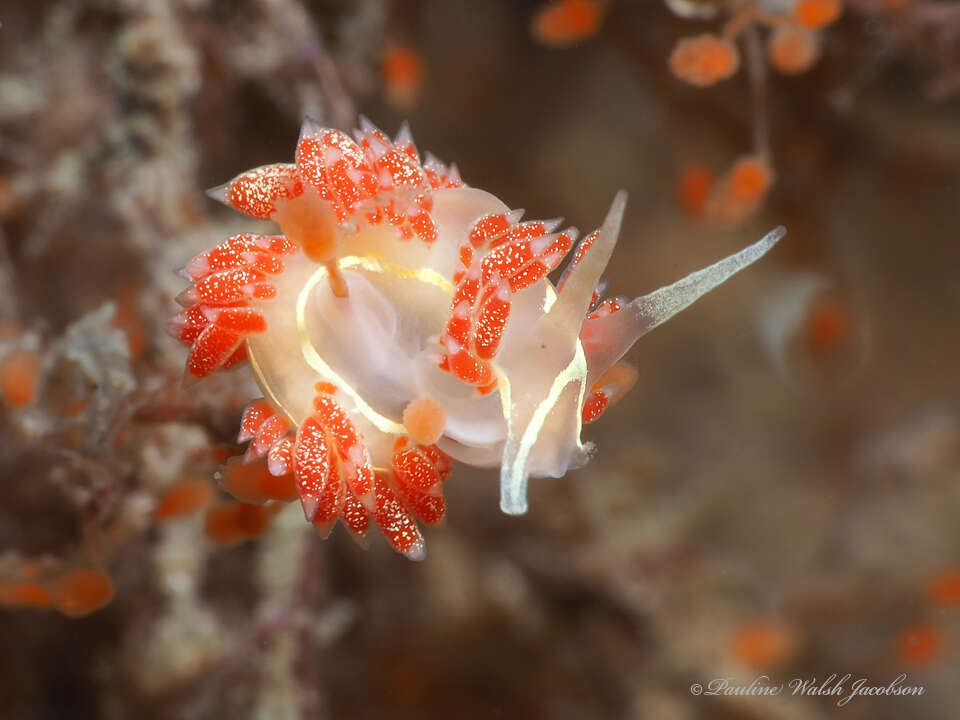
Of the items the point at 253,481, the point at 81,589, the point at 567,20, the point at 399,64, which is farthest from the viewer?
the point at 399,64

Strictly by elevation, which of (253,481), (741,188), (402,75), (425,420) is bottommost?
(741,188)

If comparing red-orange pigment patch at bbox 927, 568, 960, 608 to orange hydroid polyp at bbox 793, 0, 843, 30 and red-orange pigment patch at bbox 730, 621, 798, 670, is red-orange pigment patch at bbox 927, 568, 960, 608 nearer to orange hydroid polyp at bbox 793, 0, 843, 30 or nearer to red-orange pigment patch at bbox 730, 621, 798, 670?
red-orange pigment patch at bbox 730, 621, 798, 670

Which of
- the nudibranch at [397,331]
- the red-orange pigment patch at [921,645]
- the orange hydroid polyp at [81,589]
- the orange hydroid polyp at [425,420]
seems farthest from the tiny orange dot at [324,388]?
the red-orange pigment patch at [921,645]

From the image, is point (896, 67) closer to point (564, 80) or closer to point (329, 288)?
point (564, 80)

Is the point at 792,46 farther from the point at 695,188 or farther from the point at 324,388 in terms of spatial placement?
the point at 324,388

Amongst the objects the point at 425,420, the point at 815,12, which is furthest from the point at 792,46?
the point at 425,420

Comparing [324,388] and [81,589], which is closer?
[324,388]
